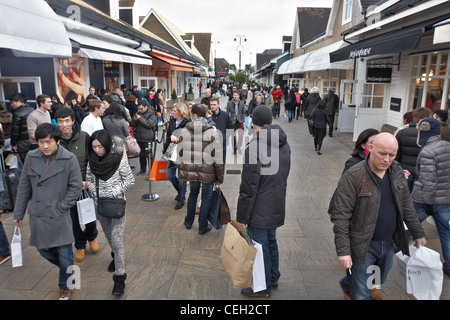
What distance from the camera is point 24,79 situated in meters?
8.06

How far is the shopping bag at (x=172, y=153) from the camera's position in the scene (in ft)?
17.6

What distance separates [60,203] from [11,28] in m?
3.68

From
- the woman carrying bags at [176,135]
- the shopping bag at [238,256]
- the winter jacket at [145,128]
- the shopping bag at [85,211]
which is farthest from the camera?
the winter jacket at [145,128]

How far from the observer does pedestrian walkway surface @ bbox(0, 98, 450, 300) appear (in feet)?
11.6

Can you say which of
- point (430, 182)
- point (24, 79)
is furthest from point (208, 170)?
point (24, 79)

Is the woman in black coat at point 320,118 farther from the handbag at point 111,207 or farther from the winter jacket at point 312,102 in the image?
the handbag at point 111,207

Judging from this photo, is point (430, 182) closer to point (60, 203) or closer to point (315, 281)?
point (315, 281)

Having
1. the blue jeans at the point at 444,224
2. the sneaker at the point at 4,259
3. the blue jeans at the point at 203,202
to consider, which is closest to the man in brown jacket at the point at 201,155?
the blue jeans at the point at 203,202

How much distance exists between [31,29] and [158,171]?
3.23 metres

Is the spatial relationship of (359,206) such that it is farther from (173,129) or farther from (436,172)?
(173,129)

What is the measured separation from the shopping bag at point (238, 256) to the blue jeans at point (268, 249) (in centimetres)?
21

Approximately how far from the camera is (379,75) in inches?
409

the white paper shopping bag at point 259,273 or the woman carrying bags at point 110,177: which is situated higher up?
the woman carrying bags at point 110,177

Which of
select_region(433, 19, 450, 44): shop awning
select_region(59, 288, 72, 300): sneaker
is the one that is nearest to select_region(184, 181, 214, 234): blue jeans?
select_region(59, 288, 72, 300): sneaker
